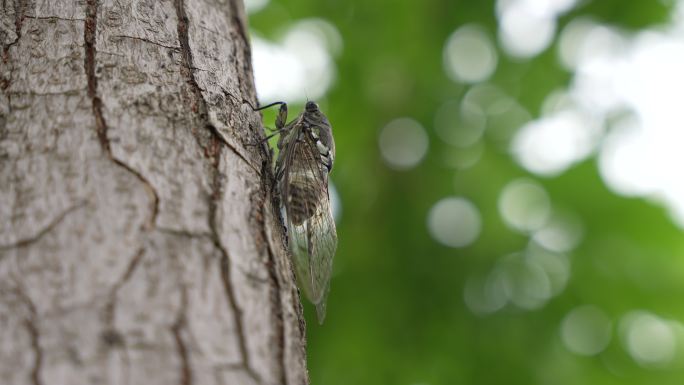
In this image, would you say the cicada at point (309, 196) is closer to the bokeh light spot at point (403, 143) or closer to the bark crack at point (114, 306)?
the bark crack at point (114, 306)

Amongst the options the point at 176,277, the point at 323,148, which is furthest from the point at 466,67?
the point at 176,277

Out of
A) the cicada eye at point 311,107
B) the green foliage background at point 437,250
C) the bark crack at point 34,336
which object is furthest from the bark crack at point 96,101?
the green foliage background at point 437,250

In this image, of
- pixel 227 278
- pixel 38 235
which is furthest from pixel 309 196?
pixel 38 235

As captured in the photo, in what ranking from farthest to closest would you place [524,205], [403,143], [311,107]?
[524,205]
[403,143]
[311,107]

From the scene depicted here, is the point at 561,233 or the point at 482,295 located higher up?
the point at 561,233

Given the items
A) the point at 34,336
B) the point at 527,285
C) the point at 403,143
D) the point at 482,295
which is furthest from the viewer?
the point at 403,143

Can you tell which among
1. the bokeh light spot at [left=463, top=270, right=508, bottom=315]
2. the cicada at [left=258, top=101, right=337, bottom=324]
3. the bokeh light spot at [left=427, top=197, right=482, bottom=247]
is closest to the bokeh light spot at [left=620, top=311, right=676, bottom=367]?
the bokeh light spot at [left=463, top=270, right=508, bottom=315]

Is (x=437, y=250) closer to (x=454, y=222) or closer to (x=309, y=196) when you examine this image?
(x=454, y=222)

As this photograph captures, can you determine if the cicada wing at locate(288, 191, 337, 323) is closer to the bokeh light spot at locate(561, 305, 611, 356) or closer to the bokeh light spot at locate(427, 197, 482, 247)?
the bokeh light spot at locate(427, 197, 482, 247)
